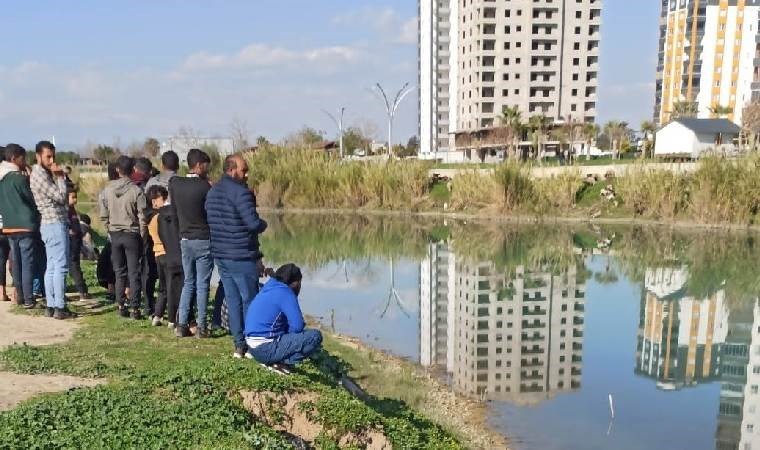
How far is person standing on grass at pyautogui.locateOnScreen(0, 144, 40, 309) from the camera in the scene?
6.16 meters

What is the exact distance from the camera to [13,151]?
6270 millimetres

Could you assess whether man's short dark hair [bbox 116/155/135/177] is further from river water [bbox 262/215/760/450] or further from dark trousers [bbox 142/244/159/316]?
river water [bbox 262/215/760/450]

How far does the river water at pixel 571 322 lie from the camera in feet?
21.5

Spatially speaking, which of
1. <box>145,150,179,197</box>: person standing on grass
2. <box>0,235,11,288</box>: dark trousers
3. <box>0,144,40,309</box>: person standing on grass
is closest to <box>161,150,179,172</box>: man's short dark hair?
<box>145,150,179,197</box>: person standing on grass

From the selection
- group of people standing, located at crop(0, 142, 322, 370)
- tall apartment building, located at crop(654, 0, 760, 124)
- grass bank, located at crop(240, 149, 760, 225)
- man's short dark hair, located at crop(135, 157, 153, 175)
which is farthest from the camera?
tall apartment building, located at crop(654, 0, 760, 124)

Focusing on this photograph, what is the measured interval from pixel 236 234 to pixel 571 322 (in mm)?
6977

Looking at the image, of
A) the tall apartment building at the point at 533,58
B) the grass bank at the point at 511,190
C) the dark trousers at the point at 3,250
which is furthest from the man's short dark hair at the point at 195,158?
the tall apartment building at the point at 533,58

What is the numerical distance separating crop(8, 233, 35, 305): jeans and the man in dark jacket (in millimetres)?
2606

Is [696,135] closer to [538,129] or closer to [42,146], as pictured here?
[538,129]

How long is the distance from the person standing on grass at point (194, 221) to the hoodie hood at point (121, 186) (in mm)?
1065

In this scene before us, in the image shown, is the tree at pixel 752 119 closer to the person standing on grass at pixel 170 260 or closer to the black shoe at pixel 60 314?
the person standing on grass at pixel 170 260

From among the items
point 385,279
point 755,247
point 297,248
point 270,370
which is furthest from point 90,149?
point 270,370

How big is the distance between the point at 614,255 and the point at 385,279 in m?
6.91

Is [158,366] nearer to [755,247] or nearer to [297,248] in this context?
[297,248]
